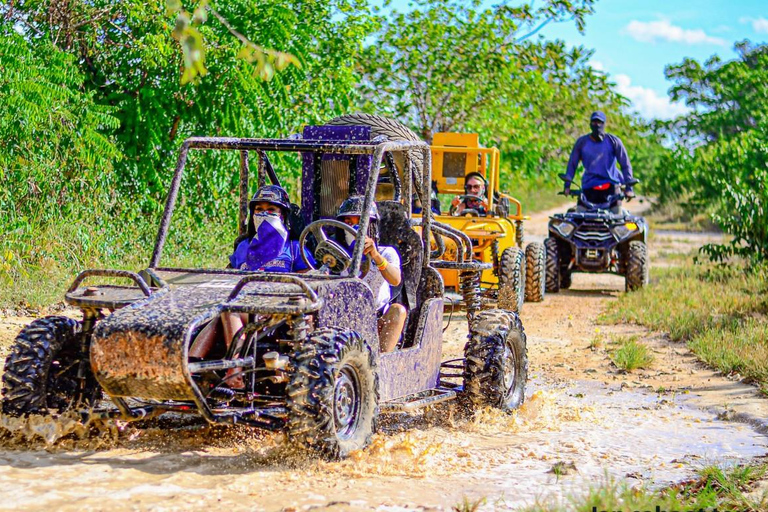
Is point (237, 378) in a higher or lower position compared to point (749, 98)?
lower

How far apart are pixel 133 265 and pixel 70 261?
79 centimetres

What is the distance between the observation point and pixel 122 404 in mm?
5469

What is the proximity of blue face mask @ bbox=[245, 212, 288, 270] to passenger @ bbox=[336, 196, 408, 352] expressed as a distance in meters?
0.42

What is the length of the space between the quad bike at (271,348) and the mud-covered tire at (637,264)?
27.4 feet

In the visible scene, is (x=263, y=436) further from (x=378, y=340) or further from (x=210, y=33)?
(x=210, y=33)

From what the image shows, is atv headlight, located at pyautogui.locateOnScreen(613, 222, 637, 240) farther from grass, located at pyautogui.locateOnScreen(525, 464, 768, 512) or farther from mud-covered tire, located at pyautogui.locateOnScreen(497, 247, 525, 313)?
grass, located at pyautogui.locateOnScreen(525, 464, 768, 512)

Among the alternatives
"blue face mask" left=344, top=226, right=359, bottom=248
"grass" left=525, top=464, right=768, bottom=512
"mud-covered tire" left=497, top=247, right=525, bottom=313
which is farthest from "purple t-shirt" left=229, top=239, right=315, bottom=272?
"mud-covered tire" left=497, top=247, right=525, bottom=313

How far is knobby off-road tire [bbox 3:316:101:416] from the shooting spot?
230 inches

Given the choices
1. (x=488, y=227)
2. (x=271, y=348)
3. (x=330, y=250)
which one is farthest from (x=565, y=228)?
(x=271, y=348)

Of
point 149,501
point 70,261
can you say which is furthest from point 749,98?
point 149,501

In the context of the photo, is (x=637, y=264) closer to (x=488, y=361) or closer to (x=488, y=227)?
(x=488, y=227)

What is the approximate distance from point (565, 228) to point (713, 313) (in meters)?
3.27

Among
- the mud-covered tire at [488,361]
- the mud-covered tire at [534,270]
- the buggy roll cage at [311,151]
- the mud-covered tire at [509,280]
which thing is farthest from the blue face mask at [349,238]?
the mud-covered tire at [534,270]

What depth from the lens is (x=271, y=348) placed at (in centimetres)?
594
